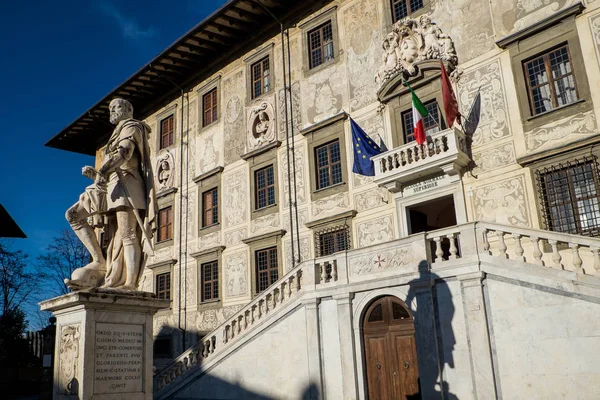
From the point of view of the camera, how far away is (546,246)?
14461 mm

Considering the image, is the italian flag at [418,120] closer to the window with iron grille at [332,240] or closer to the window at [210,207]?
the window with iron grille at [332,240]

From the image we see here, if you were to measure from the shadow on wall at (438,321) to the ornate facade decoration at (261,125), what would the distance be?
441 inches

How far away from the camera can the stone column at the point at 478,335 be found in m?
12.3

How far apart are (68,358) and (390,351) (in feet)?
31.6

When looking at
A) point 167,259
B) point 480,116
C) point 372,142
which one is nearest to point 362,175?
point 372,142

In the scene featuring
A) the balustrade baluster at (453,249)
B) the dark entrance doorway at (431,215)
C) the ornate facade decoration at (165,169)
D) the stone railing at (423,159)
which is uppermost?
the ornate facade decoration at (165,169)

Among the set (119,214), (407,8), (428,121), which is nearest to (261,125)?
(407,8)

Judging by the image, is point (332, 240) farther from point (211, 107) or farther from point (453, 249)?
point (211, 107)

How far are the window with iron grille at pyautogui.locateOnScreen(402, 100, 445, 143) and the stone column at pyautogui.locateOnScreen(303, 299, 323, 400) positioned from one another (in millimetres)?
6889

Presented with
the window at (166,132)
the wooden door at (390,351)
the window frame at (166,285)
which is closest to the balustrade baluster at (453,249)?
the wooden door at (390,351)

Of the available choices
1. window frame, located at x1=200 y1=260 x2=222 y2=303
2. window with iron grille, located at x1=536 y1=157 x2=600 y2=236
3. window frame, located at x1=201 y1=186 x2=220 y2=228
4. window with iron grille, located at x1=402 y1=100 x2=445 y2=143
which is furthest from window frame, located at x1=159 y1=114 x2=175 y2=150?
window with iron grille, located at x1=536 y1=157 x2=600 y2=236

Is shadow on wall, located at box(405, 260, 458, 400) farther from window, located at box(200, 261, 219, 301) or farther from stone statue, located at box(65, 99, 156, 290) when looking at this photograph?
window, located at box(200, 261, 219, 301)

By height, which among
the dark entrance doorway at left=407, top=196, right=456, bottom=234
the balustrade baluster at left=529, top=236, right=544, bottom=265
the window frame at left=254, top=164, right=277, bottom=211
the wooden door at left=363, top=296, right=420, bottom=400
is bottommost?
the wooden door at left=363, top=296, right=420, bottom=400

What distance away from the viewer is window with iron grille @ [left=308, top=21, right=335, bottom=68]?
22.0 meters
